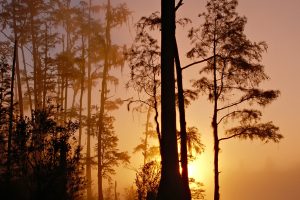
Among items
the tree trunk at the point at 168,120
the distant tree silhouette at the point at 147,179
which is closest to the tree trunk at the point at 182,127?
the tree trunk at the point at 168,120

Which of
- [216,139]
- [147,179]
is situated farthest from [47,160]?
[216,139]

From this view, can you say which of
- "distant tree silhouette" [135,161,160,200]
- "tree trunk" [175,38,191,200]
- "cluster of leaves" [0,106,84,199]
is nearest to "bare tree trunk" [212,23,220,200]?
"distant tree silhouette" [135,161,160,200]

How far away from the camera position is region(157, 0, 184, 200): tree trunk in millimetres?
14328

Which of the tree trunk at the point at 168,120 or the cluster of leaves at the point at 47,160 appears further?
the cluster of leaves at the point at 47,160

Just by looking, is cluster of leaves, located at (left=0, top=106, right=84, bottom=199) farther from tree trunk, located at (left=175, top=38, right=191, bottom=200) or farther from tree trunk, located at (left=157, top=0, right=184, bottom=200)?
tree trunk, located at (left=157, top=0, right=184, bottom=200)

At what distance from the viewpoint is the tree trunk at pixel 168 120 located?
14.3 meters

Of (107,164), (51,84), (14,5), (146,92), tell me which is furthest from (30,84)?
(146,92)

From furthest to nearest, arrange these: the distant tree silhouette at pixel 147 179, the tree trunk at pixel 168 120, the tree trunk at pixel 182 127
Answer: the distant tree silhouette at pixel 147 179 < the tree trunk at pixel 182 127 < the tree trunk at pixel 168 120

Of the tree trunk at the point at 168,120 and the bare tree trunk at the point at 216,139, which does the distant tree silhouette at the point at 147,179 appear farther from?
the tree trunk at the point at 168,120

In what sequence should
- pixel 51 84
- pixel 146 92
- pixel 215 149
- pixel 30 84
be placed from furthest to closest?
pixel 30 84
pixel 51 84
pixel 146 92
pixel 215 149

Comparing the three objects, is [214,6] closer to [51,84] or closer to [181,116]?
[181,116]

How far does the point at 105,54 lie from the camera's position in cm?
3784

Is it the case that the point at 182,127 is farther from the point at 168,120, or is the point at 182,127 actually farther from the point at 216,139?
the point at 216,139

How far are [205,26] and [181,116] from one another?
7922mm
